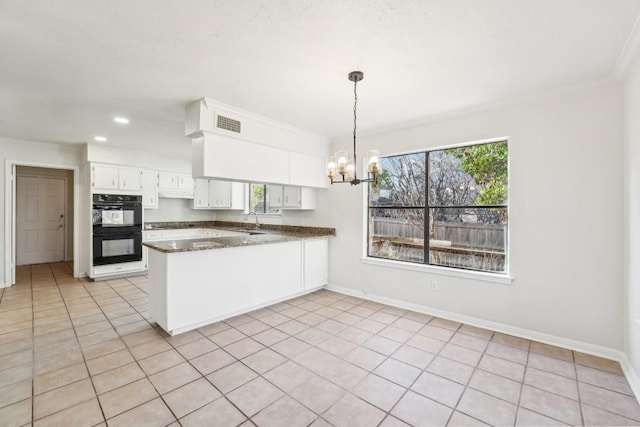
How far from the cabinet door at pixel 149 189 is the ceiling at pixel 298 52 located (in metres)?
2.37

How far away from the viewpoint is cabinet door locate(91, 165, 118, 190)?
5.10m

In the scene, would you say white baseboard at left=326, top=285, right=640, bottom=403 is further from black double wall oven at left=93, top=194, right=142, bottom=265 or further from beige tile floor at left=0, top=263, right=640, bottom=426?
black double wall oven at left=93, top=194, right=142, bottom=265

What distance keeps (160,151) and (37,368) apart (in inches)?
165

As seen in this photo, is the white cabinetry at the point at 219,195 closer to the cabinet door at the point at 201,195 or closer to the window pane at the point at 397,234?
the cabinet door at the point at 201,195

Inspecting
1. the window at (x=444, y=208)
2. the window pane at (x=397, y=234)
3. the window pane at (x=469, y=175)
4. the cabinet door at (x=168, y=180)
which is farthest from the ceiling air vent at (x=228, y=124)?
the cabinet door at (x=168, y=180)

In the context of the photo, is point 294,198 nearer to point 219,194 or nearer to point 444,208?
point 444,208

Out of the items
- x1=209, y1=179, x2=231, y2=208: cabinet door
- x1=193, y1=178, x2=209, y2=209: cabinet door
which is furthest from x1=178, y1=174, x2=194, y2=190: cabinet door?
x1=209, y1=179, x2=231, y2=208: cabinet door

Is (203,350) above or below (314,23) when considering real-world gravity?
below

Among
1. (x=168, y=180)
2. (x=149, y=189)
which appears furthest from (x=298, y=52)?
(x=168, y=180)

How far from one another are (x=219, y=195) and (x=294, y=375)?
5.32 meters

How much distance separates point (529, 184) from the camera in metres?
2.94

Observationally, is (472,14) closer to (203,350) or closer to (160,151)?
(203,350)

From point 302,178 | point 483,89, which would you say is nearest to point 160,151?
point 302,178

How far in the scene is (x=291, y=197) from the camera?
192 inches
